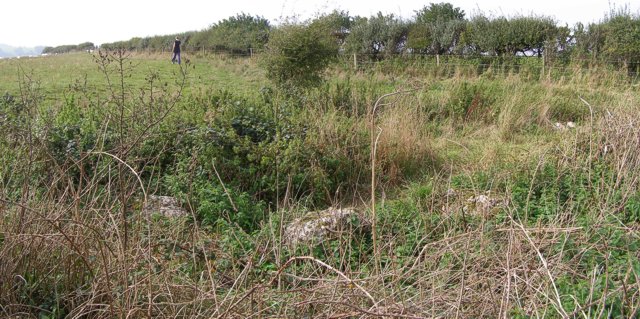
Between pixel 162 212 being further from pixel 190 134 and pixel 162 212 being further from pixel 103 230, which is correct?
pixel 190 134

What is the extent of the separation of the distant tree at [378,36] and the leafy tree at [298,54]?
10340mm


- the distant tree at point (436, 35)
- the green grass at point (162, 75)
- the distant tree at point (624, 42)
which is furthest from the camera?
the distant tree at point (436, 35)

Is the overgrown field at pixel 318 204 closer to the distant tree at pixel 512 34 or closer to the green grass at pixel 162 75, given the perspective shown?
the green grass at pixel 162 75

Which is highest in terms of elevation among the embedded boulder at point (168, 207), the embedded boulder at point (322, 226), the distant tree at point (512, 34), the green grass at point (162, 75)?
the distant tree at point (512, 34)

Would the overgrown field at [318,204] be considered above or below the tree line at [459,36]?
below

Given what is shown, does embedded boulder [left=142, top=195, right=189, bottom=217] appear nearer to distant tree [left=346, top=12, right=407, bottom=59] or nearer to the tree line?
the tree line

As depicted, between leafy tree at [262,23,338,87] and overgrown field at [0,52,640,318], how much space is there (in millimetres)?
564

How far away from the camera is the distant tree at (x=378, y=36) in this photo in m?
20.8

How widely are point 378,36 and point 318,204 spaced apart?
16.9 m

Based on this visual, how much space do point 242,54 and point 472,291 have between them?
2444 centimetres

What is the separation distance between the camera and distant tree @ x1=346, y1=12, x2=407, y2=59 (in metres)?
20.8

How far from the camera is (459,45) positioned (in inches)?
725

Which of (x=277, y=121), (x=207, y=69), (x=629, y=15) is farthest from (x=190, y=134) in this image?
(x=207, y=69)

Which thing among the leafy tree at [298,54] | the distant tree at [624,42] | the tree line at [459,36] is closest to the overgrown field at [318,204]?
the leafy tree at [298,54]
